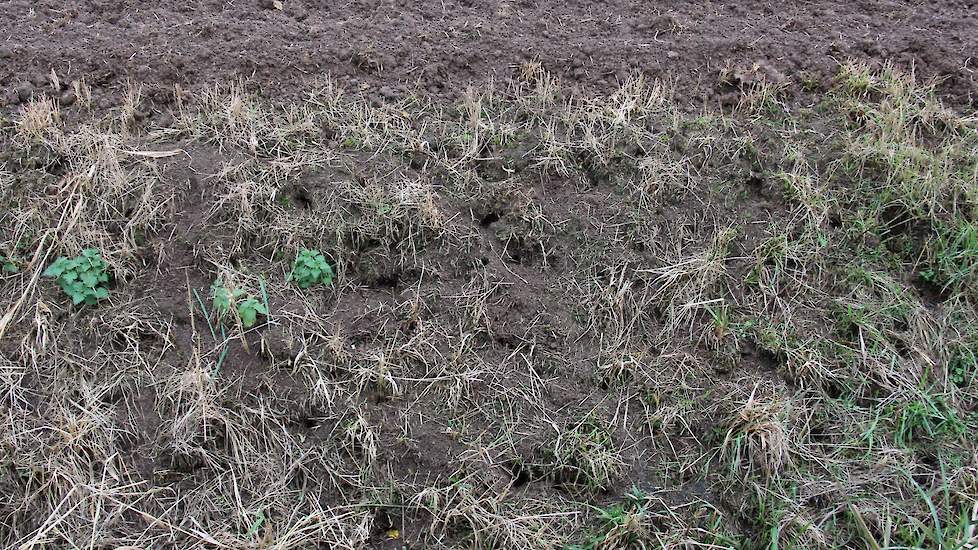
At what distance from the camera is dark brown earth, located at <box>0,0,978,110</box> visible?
349cm

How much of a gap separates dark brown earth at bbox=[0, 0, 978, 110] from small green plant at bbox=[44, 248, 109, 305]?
38.0 inches

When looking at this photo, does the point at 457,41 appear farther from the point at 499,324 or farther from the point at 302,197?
the point at 499,324

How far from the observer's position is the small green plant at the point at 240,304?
8.95 feet

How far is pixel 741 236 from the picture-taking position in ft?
10.1

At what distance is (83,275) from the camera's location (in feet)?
9.19

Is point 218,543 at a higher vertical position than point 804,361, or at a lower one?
lower

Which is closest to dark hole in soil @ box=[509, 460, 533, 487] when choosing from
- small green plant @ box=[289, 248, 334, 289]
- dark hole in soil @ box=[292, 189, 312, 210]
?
small green plant @ box=[289, 248, 334, 289]

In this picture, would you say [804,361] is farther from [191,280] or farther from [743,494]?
[191,280]

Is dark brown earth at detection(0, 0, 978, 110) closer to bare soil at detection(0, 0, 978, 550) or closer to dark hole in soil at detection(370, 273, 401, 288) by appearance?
bare soil at detection(0, 0, 978, 550)

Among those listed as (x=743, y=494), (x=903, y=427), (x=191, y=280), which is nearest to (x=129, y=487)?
(x=191, y=280)

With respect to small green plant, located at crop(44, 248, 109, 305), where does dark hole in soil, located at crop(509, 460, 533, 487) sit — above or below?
below

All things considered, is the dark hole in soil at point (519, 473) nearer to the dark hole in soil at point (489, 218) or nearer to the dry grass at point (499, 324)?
the dry grass at point (499, 324)

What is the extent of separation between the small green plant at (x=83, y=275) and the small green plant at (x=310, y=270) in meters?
0.68

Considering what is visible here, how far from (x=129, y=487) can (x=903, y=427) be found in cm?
257
